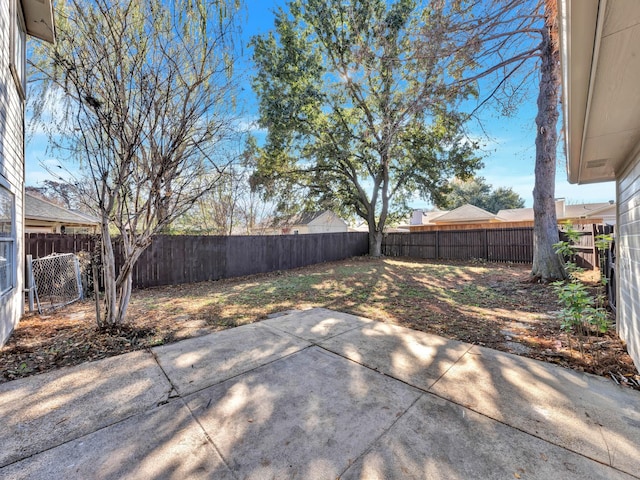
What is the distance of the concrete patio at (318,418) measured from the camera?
142 cm

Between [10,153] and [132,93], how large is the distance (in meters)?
1.91

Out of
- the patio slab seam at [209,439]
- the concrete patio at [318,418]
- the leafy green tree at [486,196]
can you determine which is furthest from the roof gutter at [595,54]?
the leafy green tree at [486,196]

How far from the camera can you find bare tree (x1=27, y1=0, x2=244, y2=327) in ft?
9.53

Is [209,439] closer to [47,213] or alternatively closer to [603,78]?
[603,78]

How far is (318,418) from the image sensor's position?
70.7 inches

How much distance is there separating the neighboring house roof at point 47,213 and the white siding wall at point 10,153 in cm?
450

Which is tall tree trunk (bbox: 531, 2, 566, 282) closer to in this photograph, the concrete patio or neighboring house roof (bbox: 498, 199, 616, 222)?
the concrete patio

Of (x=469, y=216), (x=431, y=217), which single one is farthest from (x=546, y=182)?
(x=431, y=217)

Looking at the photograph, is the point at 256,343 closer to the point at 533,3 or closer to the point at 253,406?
the point at 253,406

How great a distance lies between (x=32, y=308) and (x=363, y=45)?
23.6ft

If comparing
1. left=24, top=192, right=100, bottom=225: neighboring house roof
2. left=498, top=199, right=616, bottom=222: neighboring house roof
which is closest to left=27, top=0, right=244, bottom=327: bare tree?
left=24, top=192, right=100, bottom=225: neighboring house roof

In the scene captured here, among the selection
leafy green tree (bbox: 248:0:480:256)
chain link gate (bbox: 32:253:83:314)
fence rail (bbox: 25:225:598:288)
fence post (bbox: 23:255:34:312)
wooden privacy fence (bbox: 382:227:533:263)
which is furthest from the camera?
wooden privacy fence (bbox: 382:227:533:263)

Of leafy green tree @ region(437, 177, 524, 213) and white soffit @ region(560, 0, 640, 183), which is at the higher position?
leafy green tree @ region(437, 177, 524, 213)

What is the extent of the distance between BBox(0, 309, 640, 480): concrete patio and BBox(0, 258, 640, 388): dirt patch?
0.44 metres
